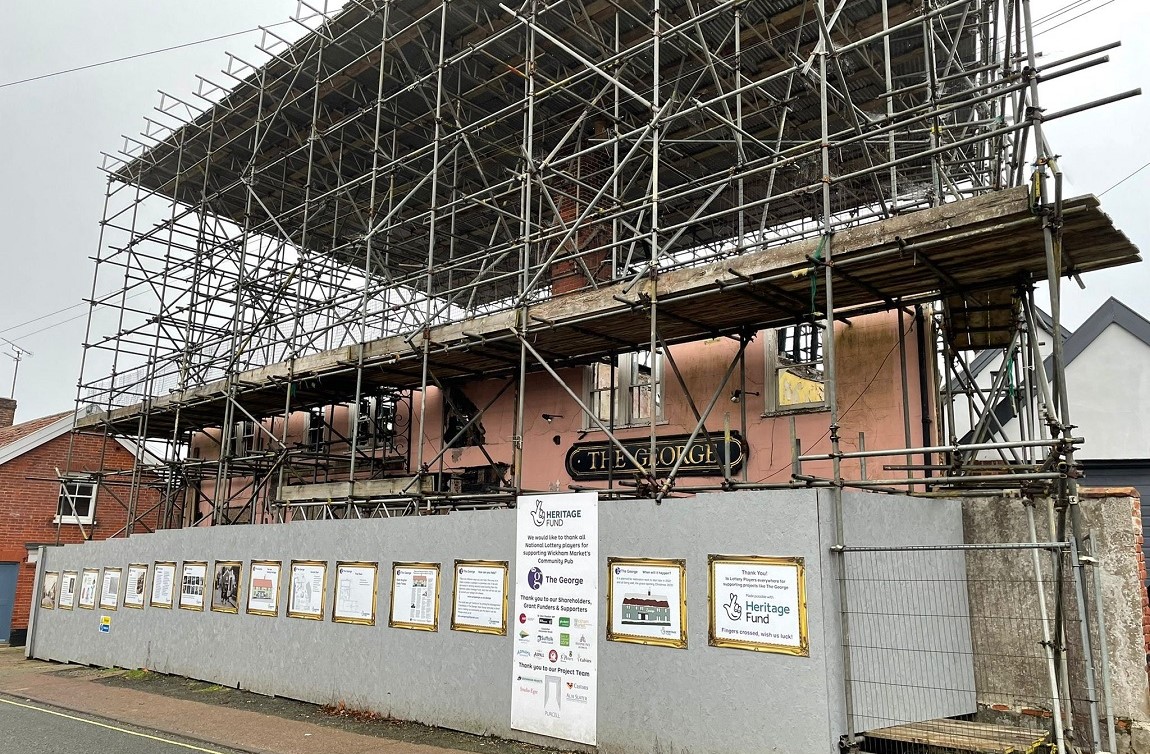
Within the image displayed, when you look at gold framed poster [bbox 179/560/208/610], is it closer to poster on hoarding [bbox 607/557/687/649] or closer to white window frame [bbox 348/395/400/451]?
white window frame [bbox 348/395/400/451]

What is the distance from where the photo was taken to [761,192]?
17.3 meters

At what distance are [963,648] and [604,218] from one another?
6.38 meters

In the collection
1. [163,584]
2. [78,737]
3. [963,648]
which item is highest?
[163,584]

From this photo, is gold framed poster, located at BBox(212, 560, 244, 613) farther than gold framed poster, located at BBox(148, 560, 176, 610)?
No

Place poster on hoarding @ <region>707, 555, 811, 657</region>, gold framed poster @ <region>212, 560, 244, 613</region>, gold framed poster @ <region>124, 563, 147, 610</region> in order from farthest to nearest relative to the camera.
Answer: gold framed poster @ <region>124, 563, 147, 610</region>, gold framed poster @ <region>212, 560, 244, 613</region>, poster on hoarding @ <region>707, 555, 811, 657</region>

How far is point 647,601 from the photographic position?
29.2 ft

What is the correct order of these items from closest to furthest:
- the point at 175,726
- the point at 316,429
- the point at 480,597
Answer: the point at 480,597 → the point at 175,726 → the point at 316,429

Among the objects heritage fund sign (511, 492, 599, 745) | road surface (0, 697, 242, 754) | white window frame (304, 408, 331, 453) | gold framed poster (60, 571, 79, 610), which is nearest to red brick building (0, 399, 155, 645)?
gold framed poster (60, 571, 79, 610)

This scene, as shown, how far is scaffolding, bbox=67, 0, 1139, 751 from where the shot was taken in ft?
29.0

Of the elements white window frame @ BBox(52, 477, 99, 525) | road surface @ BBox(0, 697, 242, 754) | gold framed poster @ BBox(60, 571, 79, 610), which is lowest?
road surface @ BBox(0, 697, 242, 754)

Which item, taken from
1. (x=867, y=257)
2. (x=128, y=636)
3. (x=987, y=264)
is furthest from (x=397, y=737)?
(x=128, y=636)

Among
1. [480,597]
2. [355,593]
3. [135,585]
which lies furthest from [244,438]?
[480,597]

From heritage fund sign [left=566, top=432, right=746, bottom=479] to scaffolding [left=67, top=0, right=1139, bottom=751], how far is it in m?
0.29

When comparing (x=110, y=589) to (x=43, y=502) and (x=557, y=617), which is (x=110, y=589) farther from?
(x=557, y=617)
